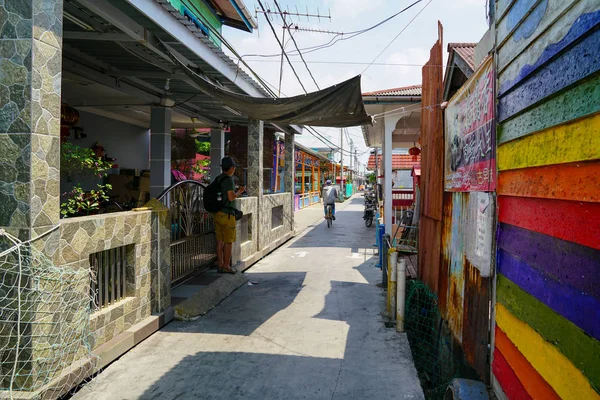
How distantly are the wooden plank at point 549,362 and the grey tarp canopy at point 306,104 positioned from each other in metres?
3.81

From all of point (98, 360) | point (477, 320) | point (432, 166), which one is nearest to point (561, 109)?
point (477, 320)

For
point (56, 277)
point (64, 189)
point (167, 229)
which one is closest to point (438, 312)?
point (167, 229)

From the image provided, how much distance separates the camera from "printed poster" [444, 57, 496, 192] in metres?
3.06

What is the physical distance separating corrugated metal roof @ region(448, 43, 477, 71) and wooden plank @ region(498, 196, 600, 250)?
2.37 m

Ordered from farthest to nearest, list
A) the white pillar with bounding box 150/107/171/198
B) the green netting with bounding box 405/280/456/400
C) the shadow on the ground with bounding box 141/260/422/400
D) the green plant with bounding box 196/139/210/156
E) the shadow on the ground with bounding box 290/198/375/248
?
the green plant with bounding box 196/139/210/156 < the shadow on the ground with bounding box 290/198/375/248 < the white pillar with bounding box 150/107/171/198 < the green netting with bounding box 405/280/456/400 < the shadow on the ground with bounding box 141/260/422/400

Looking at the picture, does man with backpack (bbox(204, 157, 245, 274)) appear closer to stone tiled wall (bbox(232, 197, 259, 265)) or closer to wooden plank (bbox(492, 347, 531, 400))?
stone tiled wall (bbox(232, 197, 259, 265))

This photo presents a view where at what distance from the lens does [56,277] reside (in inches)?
127

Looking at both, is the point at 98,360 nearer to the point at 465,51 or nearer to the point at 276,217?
the point at 465,51

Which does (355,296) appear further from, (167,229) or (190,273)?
(167,229)

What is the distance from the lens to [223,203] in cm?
689

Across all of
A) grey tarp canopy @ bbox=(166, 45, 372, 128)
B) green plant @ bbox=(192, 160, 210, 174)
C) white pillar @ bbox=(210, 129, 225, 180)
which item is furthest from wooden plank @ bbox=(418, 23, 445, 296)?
green plant @ bbox=(192, 160, 210, 174)

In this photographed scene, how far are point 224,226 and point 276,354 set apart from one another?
122 inches

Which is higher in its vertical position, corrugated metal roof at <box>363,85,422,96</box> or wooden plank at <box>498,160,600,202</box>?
corrugated metal roof at <box>363,85,422,96</box>

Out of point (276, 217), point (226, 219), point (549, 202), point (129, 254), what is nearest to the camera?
point (549, 202)
